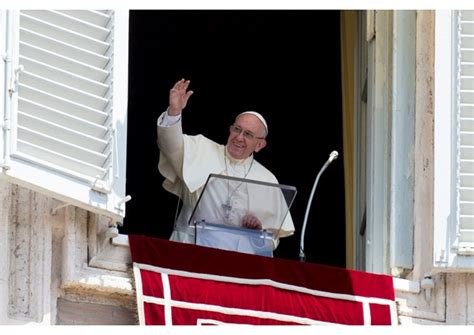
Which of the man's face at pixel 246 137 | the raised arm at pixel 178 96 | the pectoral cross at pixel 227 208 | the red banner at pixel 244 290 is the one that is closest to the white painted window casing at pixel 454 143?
the red banner at pixel 244 290

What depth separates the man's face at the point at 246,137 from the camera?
43.1 ft

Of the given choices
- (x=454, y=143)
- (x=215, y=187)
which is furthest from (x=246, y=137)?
(x=454, y=143)

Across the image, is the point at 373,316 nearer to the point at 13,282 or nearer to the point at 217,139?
the point at 13,282

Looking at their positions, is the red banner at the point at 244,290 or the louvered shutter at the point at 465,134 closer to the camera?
the red banner at the point at 244,290

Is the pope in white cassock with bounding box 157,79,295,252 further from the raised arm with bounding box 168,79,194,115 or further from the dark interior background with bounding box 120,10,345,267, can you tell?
the dark interior background with bounding box 120,10,345,267

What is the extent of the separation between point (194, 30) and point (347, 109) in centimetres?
215

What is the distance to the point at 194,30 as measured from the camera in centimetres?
1630

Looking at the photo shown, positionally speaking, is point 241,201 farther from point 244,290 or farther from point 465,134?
point 465,134

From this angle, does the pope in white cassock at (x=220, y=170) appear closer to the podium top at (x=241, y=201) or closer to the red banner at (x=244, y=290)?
the podium top at (x=241, y=201)

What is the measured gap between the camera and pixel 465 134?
39.9 feet

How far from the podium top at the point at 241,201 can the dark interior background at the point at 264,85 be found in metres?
3.20

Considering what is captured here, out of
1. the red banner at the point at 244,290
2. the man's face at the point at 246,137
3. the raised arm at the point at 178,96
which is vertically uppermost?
the raised arm at the point at 178,96

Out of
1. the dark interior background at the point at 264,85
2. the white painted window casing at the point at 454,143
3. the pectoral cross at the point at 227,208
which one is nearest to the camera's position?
the white painted window casing at the point at 454,143
